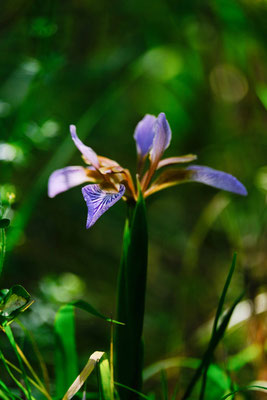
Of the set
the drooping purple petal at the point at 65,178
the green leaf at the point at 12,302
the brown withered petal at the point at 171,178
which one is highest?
the drooping purple petal at the point at 65,178

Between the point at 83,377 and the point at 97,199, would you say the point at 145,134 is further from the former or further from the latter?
the point at 83,377

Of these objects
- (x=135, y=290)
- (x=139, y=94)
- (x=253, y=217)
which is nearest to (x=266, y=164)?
(x=253, y=217)

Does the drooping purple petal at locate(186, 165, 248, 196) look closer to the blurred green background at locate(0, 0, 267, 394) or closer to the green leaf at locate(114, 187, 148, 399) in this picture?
the green leaf at locate(114, 187, 148, 399)

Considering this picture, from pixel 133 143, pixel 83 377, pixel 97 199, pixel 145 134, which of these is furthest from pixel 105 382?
pixel 133 143

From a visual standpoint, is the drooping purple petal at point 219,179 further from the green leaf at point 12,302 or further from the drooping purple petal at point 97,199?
the green leaf at point 12,302

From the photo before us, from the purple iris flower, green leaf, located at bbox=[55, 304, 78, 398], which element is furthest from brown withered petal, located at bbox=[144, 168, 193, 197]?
green leaf, located at bbox=[55, 304, 78, 398]

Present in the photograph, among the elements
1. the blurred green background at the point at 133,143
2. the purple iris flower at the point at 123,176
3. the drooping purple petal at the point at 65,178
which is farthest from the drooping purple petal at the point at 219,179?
the blurred green background at the point at 133,143
